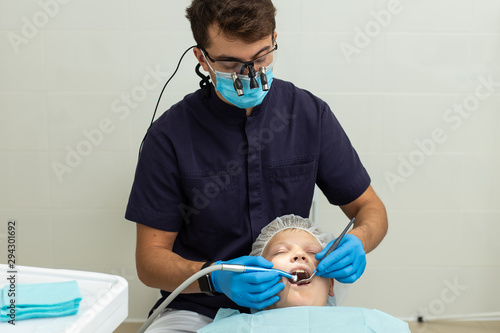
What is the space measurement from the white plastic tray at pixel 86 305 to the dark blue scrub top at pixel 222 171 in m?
0.47

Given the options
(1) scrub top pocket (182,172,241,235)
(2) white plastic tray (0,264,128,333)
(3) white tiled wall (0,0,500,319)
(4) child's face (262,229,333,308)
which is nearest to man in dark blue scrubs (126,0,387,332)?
(1) scrub top pocket (182,172,241,235)

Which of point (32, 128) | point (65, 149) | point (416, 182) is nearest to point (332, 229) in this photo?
point (416, 182)

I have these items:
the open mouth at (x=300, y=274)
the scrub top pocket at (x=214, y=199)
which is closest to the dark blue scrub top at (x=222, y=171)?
the scrub top pocket at (x=214, y=199)

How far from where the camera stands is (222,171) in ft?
5.62

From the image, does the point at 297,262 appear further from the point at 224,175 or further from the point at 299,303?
the point at 224,175

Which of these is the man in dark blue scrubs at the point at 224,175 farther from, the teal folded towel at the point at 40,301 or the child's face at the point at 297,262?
the teal folded towel at the point at 40,301

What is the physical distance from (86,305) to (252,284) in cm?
45

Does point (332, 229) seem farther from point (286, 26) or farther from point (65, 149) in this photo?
point (65, 149)

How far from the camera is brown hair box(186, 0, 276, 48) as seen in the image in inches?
58.2

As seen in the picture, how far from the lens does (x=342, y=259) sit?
1.49 m

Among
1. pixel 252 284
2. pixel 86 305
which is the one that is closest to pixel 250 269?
pixel 252 284

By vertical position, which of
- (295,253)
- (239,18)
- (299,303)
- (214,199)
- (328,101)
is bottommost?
(299,303)

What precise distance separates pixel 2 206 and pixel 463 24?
2190 millimetres

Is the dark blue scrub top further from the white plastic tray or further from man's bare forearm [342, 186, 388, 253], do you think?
the white plastic tray
